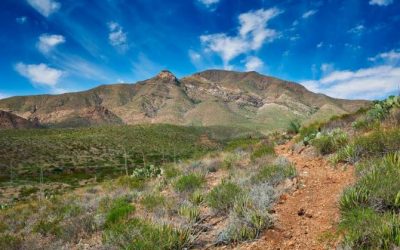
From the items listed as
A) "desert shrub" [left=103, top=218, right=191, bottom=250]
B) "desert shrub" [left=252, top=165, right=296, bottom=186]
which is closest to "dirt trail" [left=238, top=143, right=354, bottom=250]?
"desert shrub" [left=252, top=165, right=296, bottom=186]

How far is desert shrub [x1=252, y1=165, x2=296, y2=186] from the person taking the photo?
8.81m

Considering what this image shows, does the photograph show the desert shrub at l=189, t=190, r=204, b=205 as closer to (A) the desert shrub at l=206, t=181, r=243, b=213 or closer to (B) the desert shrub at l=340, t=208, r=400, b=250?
(A) the desert shrub at l=206, t=181, r=243, b=213

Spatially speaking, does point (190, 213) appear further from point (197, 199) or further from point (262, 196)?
point (262, 196)

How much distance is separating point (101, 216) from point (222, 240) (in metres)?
4.47

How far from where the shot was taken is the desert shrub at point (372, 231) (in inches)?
183

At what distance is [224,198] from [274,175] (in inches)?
74.4

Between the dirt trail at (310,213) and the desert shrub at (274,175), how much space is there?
0.29m

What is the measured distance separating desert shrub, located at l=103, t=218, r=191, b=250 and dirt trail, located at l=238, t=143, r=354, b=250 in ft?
3.70

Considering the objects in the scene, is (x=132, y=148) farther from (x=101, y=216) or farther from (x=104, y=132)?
(x=101, y=216)

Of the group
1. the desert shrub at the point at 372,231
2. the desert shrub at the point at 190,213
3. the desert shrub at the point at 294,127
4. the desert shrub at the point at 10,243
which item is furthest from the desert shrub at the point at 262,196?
the desert shrub at the point at 294,127

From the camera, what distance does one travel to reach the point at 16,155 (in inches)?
2884

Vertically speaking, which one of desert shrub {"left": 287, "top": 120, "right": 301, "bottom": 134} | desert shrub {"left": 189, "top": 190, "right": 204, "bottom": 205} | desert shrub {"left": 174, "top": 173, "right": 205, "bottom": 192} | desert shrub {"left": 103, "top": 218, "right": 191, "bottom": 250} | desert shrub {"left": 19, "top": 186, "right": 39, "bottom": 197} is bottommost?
desert shrub {"left": 19, "top": 186, "right": 39, "bottom": 197}

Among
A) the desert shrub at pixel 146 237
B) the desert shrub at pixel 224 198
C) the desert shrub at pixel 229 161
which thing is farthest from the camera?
the desert shrub at pixel 229 161

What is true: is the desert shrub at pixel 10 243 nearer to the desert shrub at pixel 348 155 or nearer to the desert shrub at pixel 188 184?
the desert shrub at pixel 188 184
